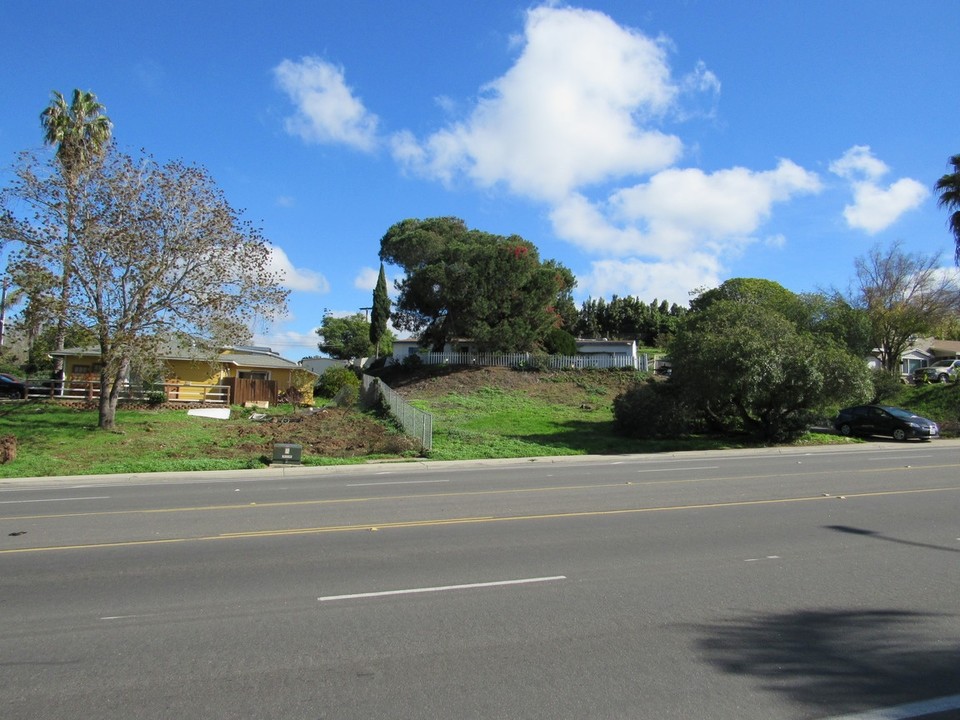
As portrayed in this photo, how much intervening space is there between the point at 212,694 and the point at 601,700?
243 cm

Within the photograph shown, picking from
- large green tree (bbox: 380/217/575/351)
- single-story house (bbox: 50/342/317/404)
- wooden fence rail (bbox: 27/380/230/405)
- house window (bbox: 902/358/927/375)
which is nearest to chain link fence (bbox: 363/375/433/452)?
single-story house (bbox: 50/342/317/404)

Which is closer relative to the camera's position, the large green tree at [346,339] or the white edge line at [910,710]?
the white edge line at [910,710]

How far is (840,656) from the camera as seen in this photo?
5.02 metres

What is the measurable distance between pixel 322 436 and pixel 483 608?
66.0 ft

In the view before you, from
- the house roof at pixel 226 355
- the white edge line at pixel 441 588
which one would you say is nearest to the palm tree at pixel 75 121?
the house roof at pixel 226 355

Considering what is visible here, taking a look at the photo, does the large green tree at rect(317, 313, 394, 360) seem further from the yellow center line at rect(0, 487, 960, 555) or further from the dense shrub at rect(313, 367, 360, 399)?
the yellow center line at rect(0, 487, 960, 555)

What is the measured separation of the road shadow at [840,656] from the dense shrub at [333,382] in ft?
132

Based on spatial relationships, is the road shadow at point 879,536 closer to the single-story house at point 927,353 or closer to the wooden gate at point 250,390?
the wooden gate at point 250,390

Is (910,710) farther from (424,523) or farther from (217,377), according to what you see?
(217,377)

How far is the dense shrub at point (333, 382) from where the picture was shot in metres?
45.8

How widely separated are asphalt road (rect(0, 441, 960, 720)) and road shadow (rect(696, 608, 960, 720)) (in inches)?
0.8

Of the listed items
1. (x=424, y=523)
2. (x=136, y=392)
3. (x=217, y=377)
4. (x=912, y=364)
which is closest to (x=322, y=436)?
(x=136, y=392)

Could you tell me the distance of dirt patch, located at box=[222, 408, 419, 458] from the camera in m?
22.9

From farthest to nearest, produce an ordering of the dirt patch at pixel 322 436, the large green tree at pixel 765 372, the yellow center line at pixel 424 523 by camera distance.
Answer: the large green tree at pixel 765 372 → the dirt patch at pixel 322 436 → the yellow center line at pixel 424 523
